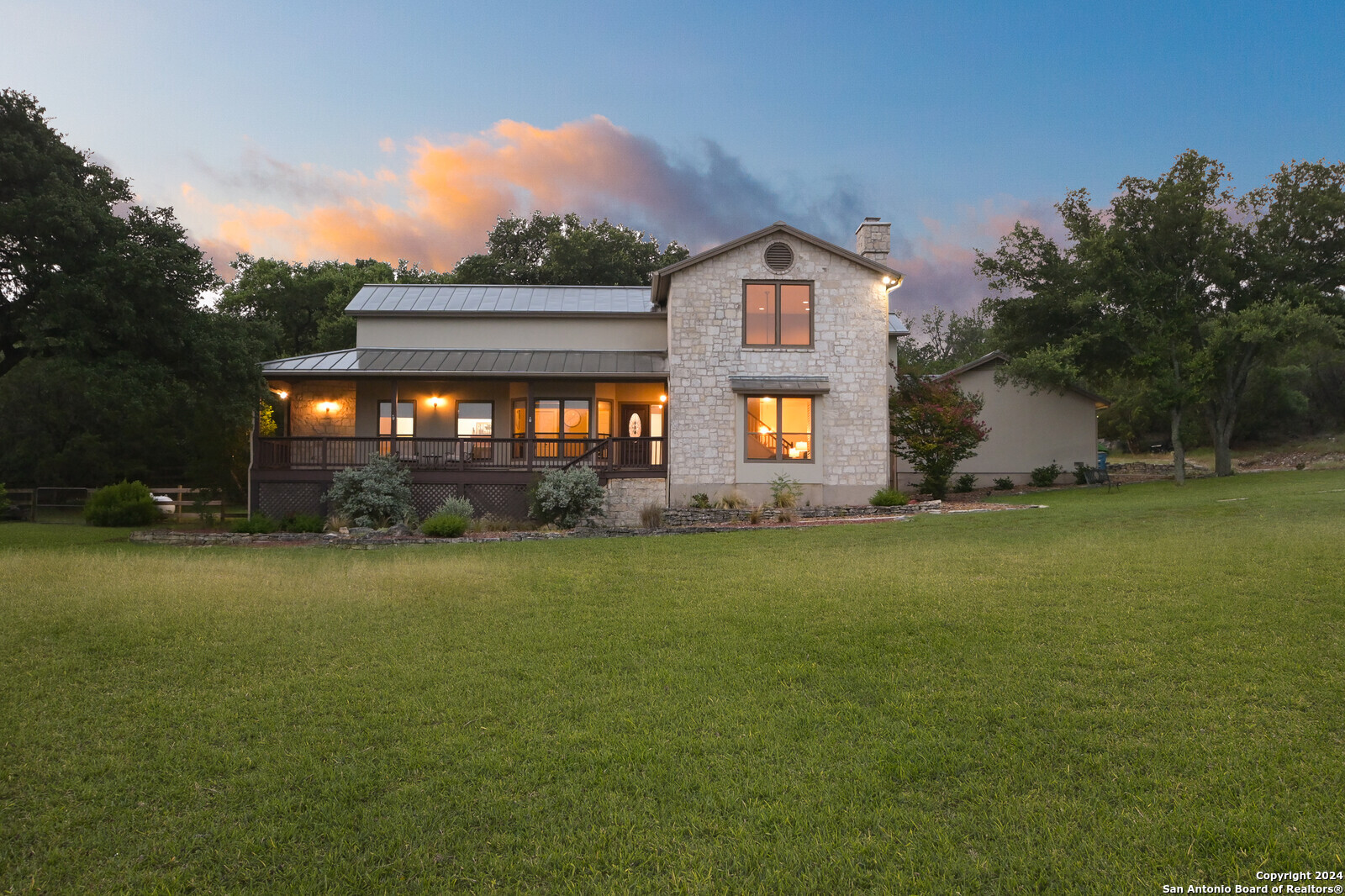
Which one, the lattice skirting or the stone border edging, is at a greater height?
the lattice skirting

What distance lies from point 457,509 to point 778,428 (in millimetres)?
8737

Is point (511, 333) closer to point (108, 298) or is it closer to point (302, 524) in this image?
point (302, 524)

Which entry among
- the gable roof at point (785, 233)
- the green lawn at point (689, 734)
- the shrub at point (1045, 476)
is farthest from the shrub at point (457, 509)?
the shrub at point (1045, 476)

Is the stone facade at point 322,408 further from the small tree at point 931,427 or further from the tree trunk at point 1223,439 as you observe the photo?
the tree trunk at point 1223,439

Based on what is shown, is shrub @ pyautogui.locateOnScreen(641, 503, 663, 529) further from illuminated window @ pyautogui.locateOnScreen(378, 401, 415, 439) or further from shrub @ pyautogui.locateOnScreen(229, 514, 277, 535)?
shrub @ pyautogui.locateOnScreen(229, 514, 277, 535)

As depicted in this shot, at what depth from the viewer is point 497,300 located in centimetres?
2530

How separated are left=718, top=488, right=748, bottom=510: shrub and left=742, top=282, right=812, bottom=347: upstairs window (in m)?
4.11

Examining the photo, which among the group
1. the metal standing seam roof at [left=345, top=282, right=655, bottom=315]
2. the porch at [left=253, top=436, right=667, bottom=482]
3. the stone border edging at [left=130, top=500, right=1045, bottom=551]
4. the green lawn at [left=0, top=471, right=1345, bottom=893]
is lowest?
the green lawn at [left=0, top=471, right=1345, bottom=893]

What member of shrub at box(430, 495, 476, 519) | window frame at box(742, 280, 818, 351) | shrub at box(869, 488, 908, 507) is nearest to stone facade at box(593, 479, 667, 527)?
shrub at box(430, 495, 476, 519)

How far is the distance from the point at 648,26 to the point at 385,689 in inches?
737

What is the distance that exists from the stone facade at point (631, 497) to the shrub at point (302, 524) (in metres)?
6.92

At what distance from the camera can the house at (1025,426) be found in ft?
95.9

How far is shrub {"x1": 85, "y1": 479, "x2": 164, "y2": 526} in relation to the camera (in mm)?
21639

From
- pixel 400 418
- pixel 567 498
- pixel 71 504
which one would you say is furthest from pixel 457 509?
pixel 71 504
